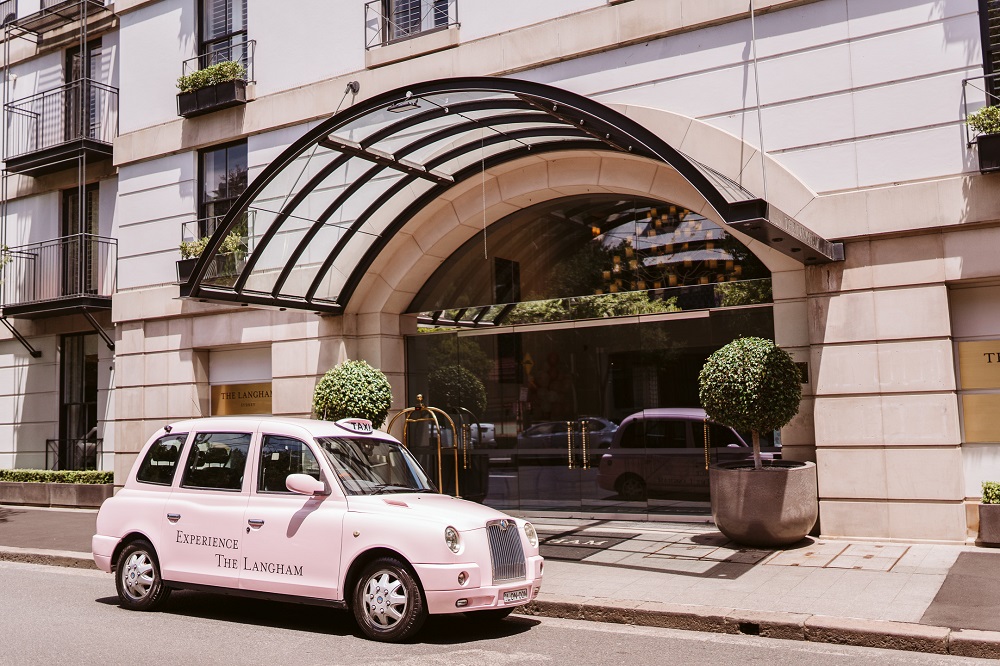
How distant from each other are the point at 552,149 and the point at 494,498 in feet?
18.9

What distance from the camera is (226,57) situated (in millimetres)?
18141

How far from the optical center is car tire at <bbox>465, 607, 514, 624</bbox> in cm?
812

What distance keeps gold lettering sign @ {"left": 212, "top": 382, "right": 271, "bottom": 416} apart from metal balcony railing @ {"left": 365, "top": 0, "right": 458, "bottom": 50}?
6.63 meters

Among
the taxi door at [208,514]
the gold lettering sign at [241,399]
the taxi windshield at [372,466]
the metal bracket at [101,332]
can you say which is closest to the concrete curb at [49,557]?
the taxi door at [208,514]

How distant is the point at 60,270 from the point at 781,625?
17.9m

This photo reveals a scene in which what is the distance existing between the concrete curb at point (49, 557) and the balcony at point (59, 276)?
7.15 metres

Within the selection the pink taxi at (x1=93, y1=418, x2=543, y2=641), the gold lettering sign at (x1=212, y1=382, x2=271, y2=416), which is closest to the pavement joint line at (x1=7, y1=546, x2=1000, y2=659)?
the pink taxi at (x1=93, y1=418, x2=543, y2=641)

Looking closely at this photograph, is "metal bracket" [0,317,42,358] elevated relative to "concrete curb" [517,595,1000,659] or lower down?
elevated

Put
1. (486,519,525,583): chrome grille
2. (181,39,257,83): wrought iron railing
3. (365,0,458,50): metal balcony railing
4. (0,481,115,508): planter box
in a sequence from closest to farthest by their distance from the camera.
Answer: (486,519,525,583): chrome grille
(365,0,458,50): metal balcony railing
(181,39,257,83): wrought iron railing
(0,481,115,508): planter box

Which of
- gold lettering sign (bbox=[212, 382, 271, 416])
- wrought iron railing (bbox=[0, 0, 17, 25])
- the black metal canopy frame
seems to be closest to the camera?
the black metal canopy frame

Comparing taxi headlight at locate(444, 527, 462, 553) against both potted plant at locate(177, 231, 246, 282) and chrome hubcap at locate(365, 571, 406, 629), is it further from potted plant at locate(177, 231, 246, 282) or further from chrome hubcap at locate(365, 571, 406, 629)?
potted plant at locate(177, 231, 246, 282)

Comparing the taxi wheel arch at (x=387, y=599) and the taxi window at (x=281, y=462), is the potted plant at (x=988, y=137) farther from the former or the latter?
the taxi window at (x=281, y=462)

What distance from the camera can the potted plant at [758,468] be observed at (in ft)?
35.1

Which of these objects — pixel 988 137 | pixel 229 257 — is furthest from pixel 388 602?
pixel 229 257
